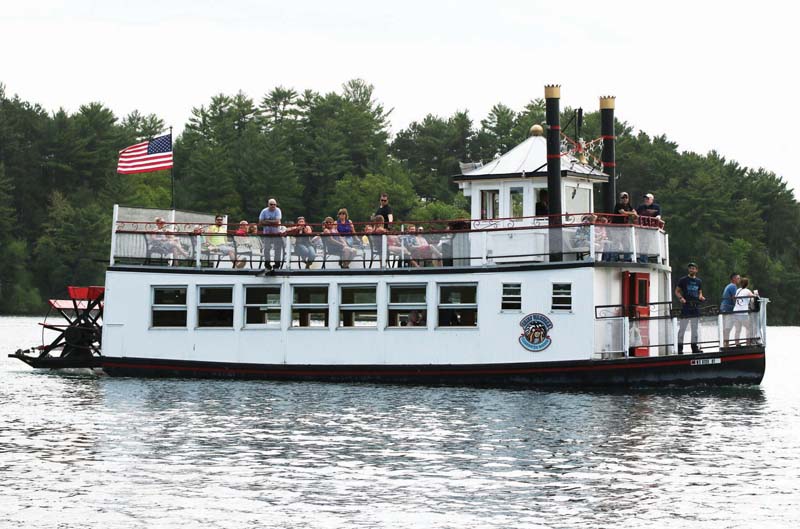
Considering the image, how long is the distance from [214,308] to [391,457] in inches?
519

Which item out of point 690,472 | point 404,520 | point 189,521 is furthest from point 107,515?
point 690,472

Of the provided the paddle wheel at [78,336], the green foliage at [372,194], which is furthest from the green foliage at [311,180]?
the paddle wheel at [78,336]

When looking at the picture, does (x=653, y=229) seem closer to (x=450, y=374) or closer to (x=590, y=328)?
(x=590, y=328)

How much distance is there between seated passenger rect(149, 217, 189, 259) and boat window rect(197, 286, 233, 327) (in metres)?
1.17

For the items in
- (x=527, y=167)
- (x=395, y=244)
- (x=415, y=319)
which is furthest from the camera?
(x=527, y=167)

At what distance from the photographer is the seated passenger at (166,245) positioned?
3581 cm

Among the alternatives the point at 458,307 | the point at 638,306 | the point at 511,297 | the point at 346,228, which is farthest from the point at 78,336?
the point at 638,306

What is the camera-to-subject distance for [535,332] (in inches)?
1281

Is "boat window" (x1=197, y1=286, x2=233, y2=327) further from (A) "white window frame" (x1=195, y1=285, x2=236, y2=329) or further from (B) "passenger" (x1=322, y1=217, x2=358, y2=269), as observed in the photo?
(B) "passenger" (x1=322, y1=217, x2=358, y2=269)

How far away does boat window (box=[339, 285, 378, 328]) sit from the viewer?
3403 centimetres

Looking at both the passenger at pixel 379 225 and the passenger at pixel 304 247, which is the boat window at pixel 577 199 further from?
the passenger at pixel 304 247

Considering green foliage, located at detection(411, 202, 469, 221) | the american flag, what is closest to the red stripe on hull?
the american flag

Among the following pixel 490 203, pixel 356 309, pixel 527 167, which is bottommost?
pixel 356 309

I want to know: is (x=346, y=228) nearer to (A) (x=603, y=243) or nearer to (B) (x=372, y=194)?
(A) (x=603, y=243)
